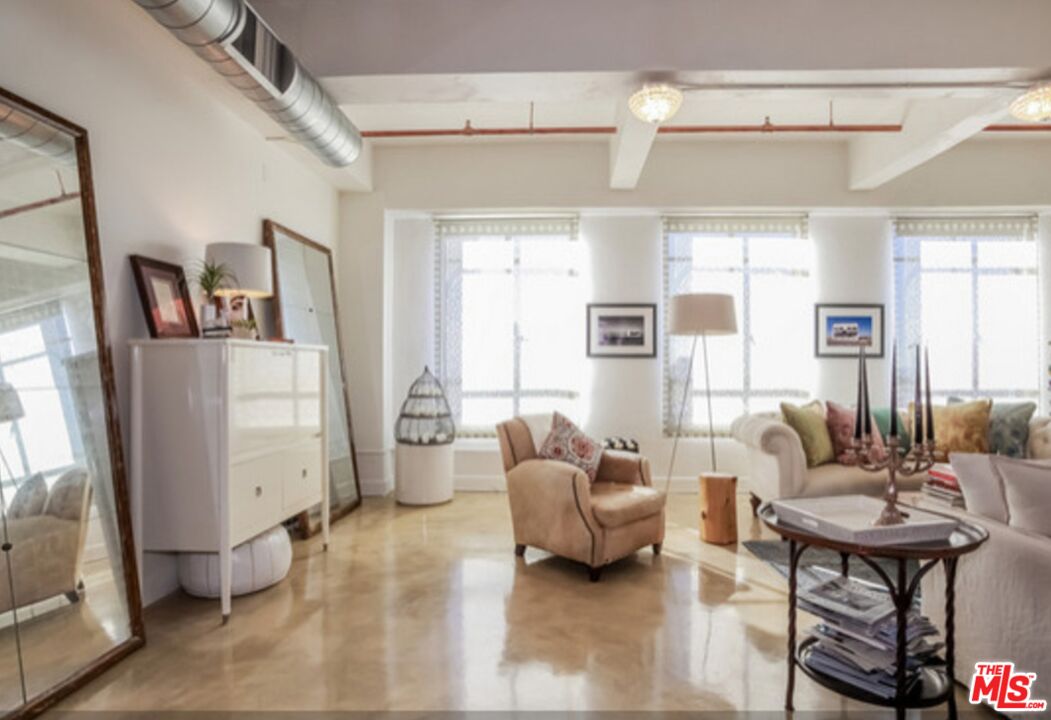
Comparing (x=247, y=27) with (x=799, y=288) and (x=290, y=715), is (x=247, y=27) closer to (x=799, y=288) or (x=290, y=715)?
(x=290, y=715)

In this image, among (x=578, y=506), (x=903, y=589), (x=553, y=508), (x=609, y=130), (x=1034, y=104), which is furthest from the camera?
(x=609, y=130)

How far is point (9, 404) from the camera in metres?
1.98

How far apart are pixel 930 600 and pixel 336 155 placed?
376 centimetres

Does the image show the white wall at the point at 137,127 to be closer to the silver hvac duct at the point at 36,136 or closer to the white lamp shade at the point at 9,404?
the silver hvac duct at the point at 36,136

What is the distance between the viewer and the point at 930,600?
218 cm

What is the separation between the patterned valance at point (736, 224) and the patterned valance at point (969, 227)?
983mm

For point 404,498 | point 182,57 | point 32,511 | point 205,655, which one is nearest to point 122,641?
point 205,655

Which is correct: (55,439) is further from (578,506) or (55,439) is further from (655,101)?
(655,101)

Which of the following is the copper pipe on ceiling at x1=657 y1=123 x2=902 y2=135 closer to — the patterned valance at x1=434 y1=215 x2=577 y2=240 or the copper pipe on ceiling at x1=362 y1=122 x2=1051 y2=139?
the copper pipe on ceiling at x1=362 y1=122 x2=1051 y2=139

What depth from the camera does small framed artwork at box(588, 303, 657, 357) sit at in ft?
17.0

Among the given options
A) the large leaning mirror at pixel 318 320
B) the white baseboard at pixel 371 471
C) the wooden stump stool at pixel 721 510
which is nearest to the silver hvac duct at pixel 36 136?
the large leaning mirror at pixel 318 320

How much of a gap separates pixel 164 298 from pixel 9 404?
102cm

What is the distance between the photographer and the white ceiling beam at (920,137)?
11.2 feet

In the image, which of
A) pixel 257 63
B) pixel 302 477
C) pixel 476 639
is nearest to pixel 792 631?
pixel 476 639
